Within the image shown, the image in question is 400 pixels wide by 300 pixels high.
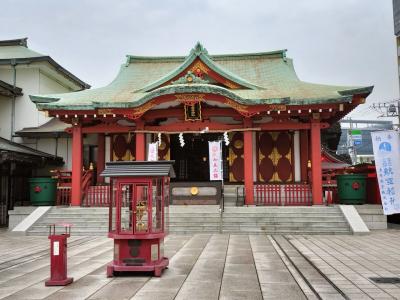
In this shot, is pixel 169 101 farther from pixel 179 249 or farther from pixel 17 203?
pixel 17 203

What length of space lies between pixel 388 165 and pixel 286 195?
4857 millimetres

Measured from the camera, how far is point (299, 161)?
839 inches

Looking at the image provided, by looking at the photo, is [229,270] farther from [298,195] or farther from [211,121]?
[211,121]

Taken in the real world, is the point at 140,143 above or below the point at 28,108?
below

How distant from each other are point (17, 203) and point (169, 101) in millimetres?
9536

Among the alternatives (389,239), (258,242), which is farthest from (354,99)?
(258,242)

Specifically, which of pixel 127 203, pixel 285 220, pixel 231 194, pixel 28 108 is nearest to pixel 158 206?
pixel 127 203

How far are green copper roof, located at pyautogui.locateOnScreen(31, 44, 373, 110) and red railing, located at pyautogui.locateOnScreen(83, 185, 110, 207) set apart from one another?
145 inches

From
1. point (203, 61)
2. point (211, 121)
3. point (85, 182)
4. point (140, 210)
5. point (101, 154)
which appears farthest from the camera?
point (101, 154)

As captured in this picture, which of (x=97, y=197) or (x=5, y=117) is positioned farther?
(x=5, y=117)

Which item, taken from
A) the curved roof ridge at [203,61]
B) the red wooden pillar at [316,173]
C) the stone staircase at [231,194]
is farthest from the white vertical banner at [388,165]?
the curved roof ridge at [203,61]

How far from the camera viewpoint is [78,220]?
17062mm

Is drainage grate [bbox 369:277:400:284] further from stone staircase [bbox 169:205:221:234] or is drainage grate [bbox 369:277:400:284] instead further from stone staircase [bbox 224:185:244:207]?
stone staircase [bbox 224:185:244:207]

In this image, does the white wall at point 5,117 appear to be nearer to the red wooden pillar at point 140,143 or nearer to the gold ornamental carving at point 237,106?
the red wooden pillar at point 140,143
